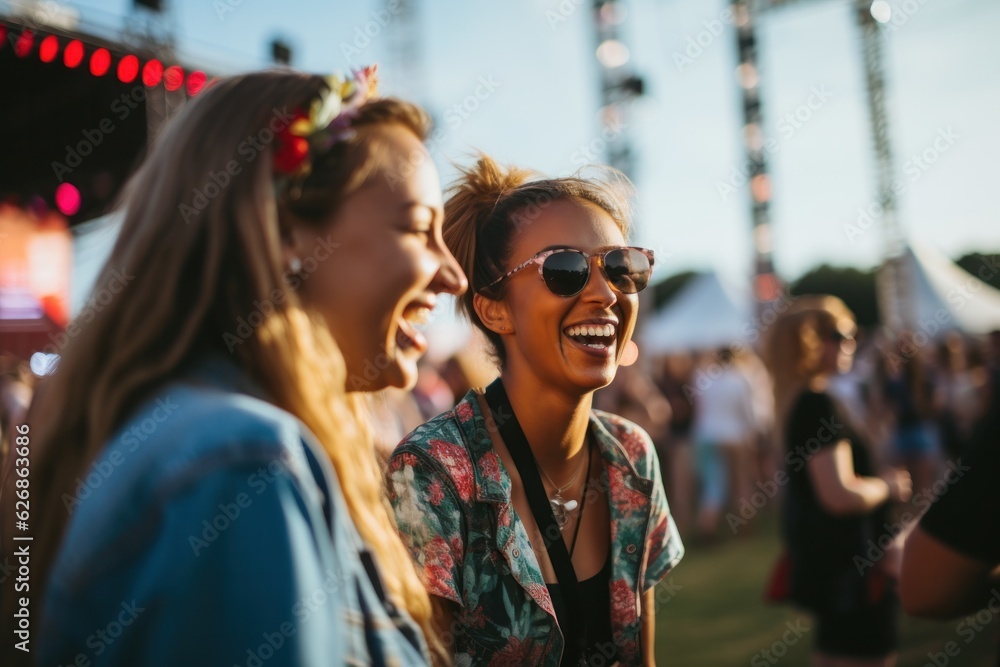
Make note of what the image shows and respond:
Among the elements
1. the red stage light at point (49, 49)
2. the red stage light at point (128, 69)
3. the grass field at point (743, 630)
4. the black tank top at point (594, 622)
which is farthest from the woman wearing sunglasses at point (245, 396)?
the red stage light at point (128, 69)

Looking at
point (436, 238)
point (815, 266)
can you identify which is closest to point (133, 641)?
point (436, 238)

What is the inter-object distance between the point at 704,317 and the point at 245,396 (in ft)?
53.3

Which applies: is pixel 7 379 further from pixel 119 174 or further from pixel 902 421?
pixel 902 421

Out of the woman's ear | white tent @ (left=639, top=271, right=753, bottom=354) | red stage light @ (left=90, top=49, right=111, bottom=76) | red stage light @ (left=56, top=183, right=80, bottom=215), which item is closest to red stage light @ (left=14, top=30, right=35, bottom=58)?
red stage light @ (left=90, top=49, right=111, bottom=76)

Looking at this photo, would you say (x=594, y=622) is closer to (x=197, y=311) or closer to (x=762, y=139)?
(x=197, y=311)

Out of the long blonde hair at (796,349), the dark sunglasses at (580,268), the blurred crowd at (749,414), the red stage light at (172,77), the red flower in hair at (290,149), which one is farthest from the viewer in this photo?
the blurred crowd at (749,414)

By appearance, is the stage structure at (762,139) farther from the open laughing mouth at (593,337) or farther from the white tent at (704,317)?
the open laughing mouth at (593,337)

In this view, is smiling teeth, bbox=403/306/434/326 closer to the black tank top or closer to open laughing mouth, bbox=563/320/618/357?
open laughing mouth, bbox=563/320/618/357

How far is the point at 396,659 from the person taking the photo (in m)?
0.95

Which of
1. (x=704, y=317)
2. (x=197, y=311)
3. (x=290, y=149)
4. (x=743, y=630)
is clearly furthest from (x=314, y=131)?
(x=704, y=317)

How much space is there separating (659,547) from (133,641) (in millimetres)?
1419

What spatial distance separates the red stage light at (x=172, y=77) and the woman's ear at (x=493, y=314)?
17.0ft

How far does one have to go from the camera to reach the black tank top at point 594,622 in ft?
5.52

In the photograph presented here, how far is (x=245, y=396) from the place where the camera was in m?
0.90
